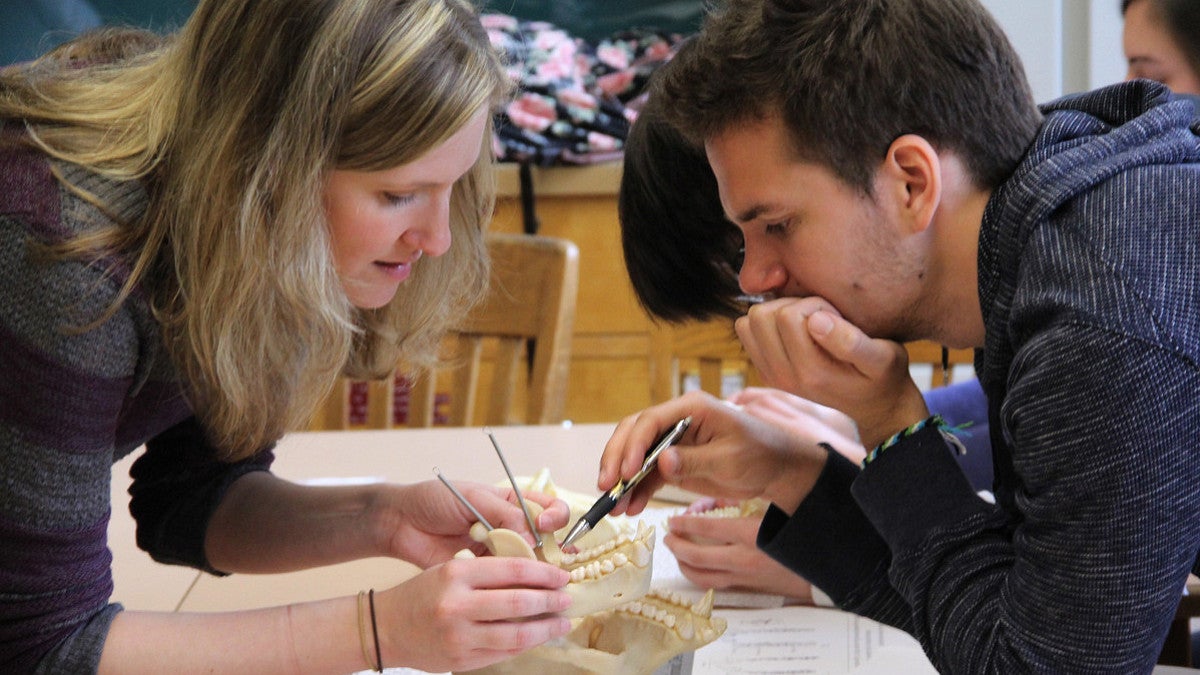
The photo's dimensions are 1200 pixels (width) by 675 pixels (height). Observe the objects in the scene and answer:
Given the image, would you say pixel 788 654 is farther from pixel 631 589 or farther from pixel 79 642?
pixel 79 642

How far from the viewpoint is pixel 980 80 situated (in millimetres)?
1097

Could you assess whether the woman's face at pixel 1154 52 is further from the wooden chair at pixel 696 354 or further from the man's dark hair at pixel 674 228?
the man's dark hair at pixel 674 228

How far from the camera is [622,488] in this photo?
1178mm

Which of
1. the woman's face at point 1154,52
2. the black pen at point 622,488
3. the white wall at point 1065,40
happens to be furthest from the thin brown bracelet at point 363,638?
the white wall at point 1065,40

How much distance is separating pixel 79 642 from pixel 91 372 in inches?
8.7

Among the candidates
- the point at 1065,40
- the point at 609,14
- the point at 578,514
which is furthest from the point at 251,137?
the point at 1065,40

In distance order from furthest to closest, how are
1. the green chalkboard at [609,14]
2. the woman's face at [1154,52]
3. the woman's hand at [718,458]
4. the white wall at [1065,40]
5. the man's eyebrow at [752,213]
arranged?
the green chalkboard at [609,14] < the white wall at [1065,40] < the woman's face at [1154,52] < the woman's hand at [718,458] < the man's eyebrow at [752,213]

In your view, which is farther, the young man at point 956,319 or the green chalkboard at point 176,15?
the green chalkboard at point 176,15

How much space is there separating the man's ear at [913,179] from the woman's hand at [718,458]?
0.90 ft

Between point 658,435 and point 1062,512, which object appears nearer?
point 1062,512

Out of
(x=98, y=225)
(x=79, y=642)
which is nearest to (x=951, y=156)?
(x=98, y=225)

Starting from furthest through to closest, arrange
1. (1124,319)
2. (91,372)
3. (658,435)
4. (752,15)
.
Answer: (658,435) → (752,15) → (91,372) → (1124,319)

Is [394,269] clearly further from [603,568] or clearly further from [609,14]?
[609,14]

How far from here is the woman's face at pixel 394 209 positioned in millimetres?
1104
